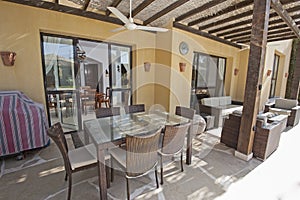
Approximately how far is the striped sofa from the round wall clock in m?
3.73

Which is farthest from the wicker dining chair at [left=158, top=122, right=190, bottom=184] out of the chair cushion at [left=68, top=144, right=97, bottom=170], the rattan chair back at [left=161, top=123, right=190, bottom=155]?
the chair cushion at [left=68, top=144, right=97, bottom=170]

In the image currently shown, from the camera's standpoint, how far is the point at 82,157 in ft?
6.43

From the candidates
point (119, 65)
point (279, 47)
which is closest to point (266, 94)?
point (279, 47)

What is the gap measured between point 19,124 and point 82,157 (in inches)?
57.9

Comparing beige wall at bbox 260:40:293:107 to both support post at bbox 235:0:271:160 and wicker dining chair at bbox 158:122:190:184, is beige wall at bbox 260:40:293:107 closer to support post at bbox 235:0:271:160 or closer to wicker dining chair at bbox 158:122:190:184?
support post at bbox 235:0:271:160

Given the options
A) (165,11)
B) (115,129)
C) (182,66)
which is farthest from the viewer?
(182,66)

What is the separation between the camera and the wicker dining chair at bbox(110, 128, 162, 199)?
1.60 meters

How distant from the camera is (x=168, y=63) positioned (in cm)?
450

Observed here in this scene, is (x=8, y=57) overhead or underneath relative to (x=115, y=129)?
overhead

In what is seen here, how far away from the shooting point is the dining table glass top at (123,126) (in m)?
1.91

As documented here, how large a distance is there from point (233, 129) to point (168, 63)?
2.42m

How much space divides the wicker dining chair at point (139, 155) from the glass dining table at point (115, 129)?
213mm

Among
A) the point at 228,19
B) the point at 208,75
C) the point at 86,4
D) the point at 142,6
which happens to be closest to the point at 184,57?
the point at 228,19

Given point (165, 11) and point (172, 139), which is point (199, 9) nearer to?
point (165, 11)
